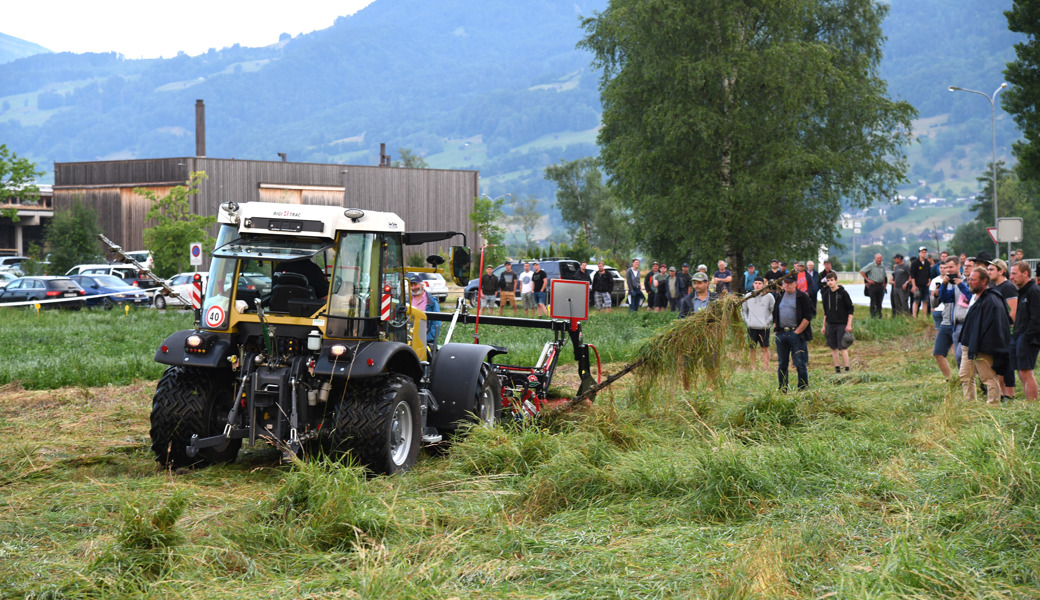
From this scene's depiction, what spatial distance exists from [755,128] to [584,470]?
2500 centimetres

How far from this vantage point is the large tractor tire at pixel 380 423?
7492mm

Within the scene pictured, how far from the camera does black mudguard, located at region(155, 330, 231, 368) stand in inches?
304

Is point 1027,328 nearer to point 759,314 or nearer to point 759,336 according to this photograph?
point 759,314

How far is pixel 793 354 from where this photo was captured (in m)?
12.8

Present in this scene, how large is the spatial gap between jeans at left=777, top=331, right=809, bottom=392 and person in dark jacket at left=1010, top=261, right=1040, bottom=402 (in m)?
2.63

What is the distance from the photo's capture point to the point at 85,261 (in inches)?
1817

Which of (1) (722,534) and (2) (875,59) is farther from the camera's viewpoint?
(2) (875,59)

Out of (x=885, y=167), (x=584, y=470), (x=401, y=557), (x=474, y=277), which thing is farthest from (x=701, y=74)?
(x=401, y=557)

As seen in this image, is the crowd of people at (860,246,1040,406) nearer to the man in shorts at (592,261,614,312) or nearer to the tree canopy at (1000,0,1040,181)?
the tree canopy at (1000,0,1040,181)

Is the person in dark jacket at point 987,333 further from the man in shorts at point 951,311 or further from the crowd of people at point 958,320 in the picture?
the man in shorts at point 951,311

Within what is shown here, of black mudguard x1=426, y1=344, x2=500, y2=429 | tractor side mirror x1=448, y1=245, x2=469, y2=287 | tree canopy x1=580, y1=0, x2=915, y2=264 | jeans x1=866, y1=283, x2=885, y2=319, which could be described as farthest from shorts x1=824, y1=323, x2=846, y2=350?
tree canopy x1=580, y1=0, x2=915, y2=264

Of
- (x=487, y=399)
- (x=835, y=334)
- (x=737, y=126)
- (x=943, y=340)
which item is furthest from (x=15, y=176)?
Answer: (x=943, y=340)

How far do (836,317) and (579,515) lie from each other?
9.65m

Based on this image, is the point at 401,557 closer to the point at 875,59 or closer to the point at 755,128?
the point at 755,128
